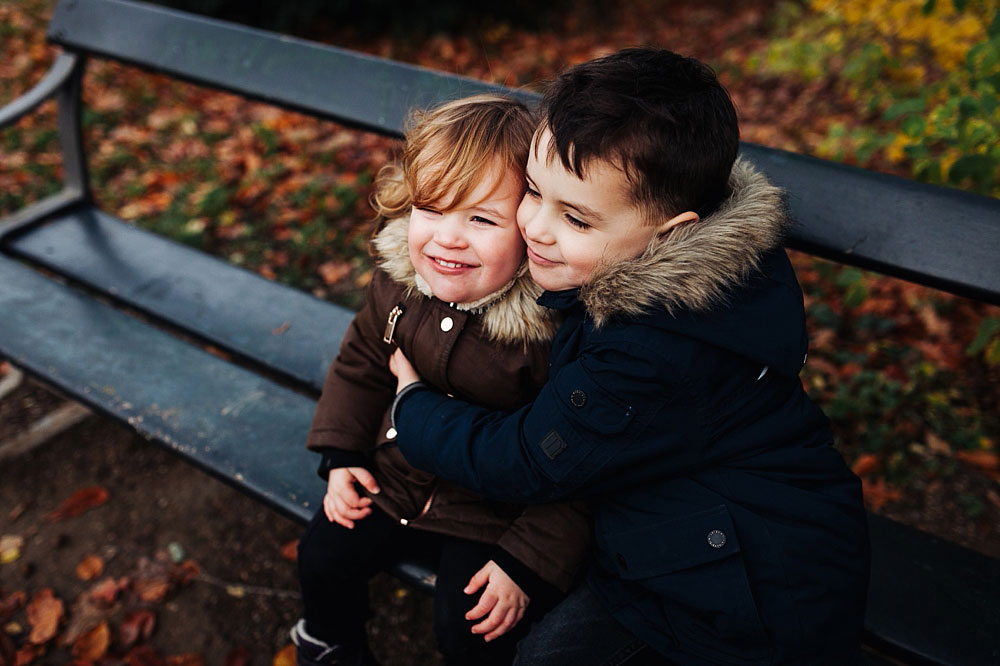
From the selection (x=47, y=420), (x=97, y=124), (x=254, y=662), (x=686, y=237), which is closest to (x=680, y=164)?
(x=686, y=237)

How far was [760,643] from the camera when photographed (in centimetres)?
145

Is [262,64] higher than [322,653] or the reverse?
higher

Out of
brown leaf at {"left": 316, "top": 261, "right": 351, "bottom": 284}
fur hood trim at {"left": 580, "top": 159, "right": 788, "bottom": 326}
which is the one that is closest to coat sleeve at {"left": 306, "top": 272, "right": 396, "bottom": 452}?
fur hood trim at {"left": 580, "top": 159, "right": 788, "bottom": 326}

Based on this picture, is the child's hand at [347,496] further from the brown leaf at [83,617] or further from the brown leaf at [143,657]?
the brown leaf at [83,617]

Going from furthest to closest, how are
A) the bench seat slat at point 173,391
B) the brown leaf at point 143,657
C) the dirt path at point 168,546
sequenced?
the dirt path at point 168,546, the brown leaf at point 143,657, the bench seat slat at point 173,391

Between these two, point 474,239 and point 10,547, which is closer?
point 474,239

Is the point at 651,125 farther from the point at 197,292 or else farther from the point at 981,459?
the point at 981,459

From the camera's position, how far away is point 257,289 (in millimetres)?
2629

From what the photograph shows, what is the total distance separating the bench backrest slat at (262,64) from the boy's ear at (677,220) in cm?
69

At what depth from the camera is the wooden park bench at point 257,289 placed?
68.2 inches

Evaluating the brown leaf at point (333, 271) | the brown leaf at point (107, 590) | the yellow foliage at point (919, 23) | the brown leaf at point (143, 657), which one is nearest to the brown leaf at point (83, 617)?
the brown leaf at point (107, 590)

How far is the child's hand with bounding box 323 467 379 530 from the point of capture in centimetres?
182

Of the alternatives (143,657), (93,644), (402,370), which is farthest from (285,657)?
(402,370)

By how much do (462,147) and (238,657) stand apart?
1.63 m
